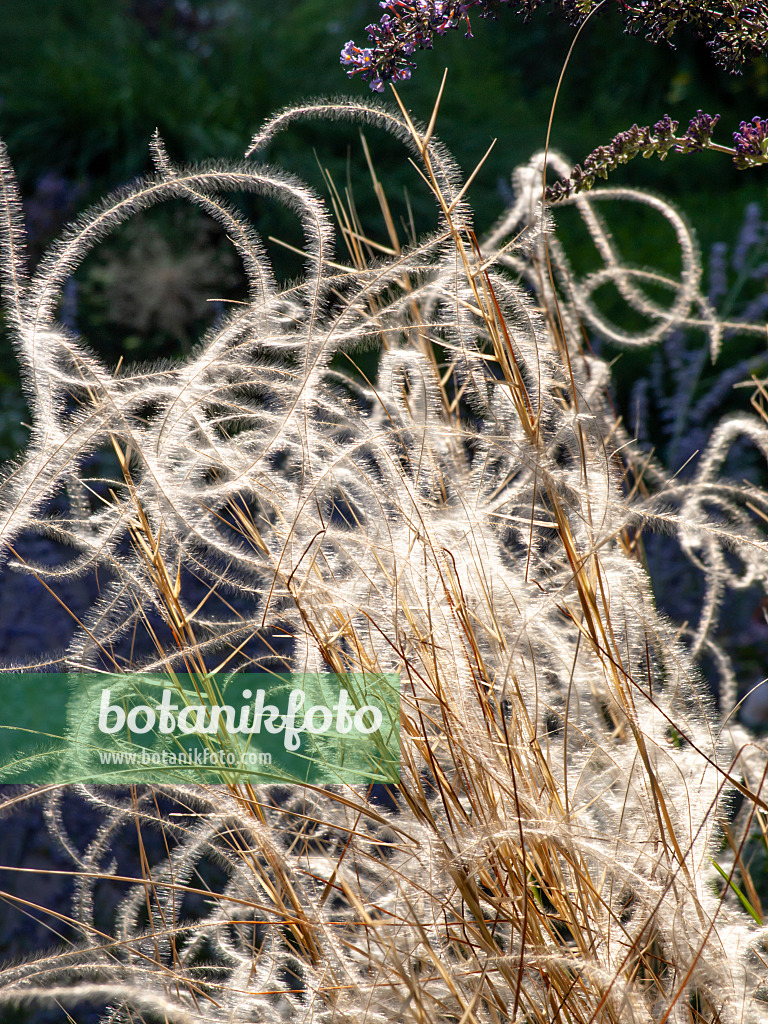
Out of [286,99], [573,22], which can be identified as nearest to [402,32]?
[573,22]

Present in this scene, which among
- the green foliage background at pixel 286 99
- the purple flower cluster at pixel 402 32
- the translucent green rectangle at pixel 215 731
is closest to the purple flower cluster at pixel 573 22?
the purple flower cluster at pixel 402 32

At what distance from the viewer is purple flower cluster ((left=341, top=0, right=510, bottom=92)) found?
78 cm

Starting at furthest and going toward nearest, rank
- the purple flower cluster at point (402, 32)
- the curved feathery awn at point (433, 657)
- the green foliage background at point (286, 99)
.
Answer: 1. the green foliage background at point (286, 99)
2. the purple flower cluster at point (402, 32)
3. the curved feathery awn at point (433, 657)

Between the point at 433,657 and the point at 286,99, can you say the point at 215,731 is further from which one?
the point at 286,99

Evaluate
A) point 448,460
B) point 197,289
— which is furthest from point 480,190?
point 448,460

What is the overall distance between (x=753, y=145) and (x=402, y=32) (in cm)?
36

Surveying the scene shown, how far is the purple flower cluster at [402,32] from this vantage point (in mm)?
779

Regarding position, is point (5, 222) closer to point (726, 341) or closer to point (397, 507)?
point (397, 507)

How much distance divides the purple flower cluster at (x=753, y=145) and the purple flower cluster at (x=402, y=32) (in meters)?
0.28

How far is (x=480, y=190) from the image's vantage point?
3457 millimetres

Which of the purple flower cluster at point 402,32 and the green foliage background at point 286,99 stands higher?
the green foliage background at point 286,99

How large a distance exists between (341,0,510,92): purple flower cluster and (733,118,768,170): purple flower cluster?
280mm

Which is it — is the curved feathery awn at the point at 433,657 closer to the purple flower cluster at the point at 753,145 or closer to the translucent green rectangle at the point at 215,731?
the translucent green rectangle at the point at 215,731

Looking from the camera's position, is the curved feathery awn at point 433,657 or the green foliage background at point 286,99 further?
the green foliage background at point 286,99
